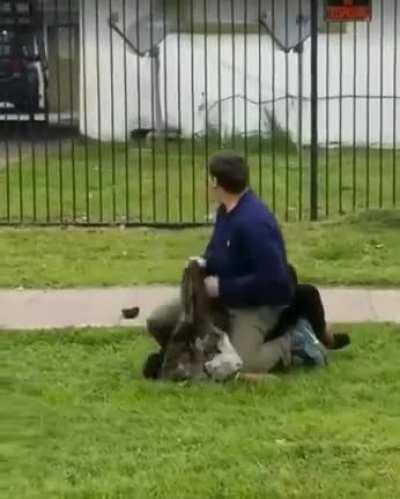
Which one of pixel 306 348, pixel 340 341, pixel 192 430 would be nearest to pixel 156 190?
pixel 340 341

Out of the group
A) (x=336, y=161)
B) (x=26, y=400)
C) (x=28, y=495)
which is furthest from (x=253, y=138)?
(x=28, y=495)

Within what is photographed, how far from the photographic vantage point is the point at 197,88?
22.7 meters

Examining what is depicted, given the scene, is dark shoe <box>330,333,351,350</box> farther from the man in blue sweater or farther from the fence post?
the fence post

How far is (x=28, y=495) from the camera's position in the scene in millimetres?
6188

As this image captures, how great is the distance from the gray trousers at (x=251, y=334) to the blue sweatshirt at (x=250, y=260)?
3.1 inches

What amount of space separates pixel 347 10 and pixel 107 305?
185 inches

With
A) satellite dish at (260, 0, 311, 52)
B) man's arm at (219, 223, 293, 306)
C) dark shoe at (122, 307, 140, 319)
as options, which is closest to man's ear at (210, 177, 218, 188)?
man's arm at (219, 223, 293, 306)

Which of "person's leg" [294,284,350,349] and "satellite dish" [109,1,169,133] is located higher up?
"satellite dish" [109,1,169,133]

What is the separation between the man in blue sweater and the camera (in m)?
8.00

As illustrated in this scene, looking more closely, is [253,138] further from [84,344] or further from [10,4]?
[84,344]

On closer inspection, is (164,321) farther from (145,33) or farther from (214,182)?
(145,33)

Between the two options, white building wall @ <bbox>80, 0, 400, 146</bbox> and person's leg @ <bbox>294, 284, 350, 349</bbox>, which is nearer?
person's leg @ <bbox>294, 284, 350, 349</bbox>

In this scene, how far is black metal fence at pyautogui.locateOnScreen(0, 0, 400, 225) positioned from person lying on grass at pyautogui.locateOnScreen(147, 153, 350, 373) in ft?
29.2

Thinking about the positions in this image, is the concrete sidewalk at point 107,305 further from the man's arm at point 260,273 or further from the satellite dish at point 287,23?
the satellite dish at point 287,23
